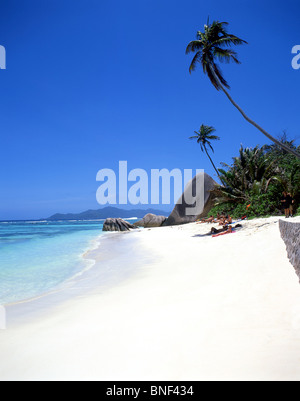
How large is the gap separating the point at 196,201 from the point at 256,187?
8046 mm

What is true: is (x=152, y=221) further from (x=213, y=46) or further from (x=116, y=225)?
(x=213, y=46)

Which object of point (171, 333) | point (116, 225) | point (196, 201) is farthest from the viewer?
point (116, 225)

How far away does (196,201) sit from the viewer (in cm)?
Answer: 2158

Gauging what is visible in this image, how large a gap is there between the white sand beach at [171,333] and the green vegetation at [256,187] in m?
9.75

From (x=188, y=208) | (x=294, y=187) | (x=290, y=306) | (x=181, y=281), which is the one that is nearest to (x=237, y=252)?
(x=181, y=281)

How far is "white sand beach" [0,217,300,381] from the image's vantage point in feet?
5.05

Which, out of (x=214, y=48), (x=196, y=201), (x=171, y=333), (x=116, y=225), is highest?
(x=214, y=48)

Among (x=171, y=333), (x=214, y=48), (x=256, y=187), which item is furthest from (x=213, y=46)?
(x=171, y=333)

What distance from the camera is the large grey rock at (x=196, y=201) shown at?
2086 centimetres

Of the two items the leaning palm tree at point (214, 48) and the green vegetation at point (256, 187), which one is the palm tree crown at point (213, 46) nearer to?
the leaning palm tree at point (214, 48)

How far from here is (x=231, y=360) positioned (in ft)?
5.16
